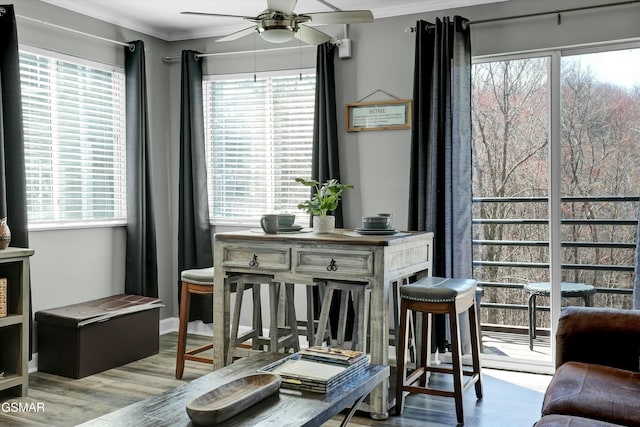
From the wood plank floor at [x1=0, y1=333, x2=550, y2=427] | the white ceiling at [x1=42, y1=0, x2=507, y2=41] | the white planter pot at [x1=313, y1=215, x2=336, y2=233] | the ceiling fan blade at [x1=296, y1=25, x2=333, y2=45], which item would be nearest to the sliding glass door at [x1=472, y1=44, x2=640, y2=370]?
the wood plank floor at [x1=0, y1=333, x2=550, y2=427]

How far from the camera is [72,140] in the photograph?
4.54m

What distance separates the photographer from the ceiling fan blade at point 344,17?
290 cm

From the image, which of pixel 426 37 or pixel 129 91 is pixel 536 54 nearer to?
pixel 426 37

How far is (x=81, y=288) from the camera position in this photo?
4582mm

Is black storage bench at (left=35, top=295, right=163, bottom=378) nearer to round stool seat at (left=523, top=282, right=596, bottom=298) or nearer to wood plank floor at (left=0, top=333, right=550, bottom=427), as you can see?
wood plank floor at (left=0, top=333, right=550, bottom=427)

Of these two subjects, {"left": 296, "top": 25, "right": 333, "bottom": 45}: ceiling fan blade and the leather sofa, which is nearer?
the leather sofa

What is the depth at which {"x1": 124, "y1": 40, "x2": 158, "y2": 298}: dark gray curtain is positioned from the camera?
486 centimetres

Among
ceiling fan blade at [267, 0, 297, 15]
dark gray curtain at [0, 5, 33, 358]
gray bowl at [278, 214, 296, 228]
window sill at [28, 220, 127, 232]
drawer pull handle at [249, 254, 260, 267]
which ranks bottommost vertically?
drawer pull handle at [249, 254, 260, 267]

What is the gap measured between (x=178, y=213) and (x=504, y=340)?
9.33 feet

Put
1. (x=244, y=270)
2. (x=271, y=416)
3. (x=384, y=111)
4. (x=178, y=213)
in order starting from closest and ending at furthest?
(x=271, y=416), (x=244, y=270), (x=384, y=111), (x=178, y=213)

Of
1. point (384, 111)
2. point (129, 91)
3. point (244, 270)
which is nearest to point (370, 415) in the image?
point (244, 270)

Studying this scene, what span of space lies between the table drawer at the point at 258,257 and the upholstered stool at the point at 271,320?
11 cm

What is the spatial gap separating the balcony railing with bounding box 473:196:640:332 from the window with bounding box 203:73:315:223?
152 centimetres

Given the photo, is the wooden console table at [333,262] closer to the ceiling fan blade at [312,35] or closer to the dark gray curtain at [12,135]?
the ceiling fan blade at [312,35]
